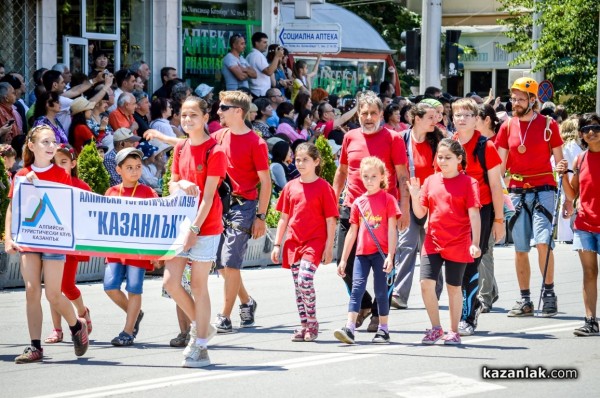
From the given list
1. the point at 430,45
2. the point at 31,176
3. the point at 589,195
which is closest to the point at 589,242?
the point at 589,195

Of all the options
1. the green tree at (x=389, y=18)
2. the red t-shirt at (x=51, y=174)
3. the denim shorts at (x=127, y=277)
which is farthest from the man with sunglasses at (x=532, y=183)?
the green tree at (x=389, y=18)

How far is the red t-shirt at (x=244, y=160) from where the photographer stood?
10.9 meters

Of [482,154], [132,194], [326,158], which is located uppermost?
[482,154]

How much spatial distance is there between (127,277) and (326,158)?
7.40 m

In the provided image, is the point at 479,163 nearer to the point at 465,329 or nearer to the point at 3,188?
the point at 465,329

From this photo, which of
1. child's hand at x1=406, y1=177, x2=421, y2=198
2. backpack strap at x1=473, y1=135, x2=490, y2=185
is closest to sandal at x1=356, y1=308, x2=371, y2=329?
child's hand at x1=406, y1=177, x2=421, y2=198

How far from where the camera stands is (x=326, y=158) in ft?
57.9

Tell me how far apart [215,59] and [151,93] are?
213cm

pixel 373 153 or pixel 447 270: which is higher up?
pixel 373 153

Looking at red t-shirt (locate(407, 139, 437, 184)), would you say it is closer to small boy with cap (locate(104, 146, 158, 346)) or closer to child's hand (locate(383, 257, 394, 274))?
child's hand (locate(383, 257, 394, 274))

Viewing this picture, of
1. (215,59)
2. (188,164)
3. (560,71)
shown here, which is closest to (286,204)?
(188,164)

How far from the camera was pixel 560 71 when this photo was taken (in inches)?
1229

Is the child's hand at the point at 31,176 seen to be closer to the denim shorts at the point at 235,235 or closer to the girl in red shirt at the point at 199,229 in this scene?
the girl in red shirt at the point at 199,229

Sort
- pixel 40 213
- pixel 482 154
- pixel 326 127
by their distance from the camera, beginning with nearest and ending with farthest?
pixel 40 213 → pixel 482 154 → pixel 326 127
